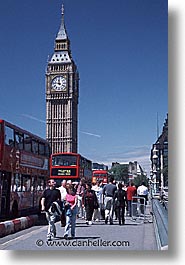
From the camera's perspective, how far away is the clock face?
11559 mm

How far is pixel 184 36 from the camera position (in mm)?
10094

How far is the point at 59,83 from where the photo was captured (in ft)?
38.0

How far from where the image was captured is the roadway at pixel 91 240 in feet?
32.5

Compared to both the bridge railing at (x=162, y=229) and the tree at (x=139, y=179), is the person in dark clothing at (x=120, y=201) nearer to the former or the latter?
the tree at (x=139, y=179)

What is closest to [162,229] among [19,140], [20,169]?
[19,140]

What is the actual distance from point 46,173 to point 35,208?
1.04 meters

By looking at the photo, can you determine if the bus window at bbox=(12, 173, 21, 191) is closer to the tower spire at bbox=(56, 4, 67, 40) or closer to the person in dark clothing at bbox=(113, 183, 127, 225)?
the person in dark clothing at bbox=(113, 183, 127, 225)

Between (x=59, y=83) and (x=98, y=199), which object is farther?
(x=98, y=199)

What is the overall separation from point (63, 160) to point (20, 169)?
5.53ft

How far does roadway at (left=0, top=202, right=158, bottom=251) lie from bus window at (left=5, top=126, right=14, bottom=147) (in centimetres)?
207

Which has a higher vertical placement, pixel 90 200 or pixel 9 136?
pixel 9 136

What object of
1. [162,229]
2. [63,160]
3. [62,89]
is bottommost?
[162,229]

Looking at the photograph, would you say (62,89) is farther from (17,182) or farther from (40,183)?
(40,183)

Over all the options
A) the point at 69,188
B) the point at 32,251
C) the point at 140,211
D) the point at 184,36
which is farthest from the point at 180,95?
the point at 140,211
